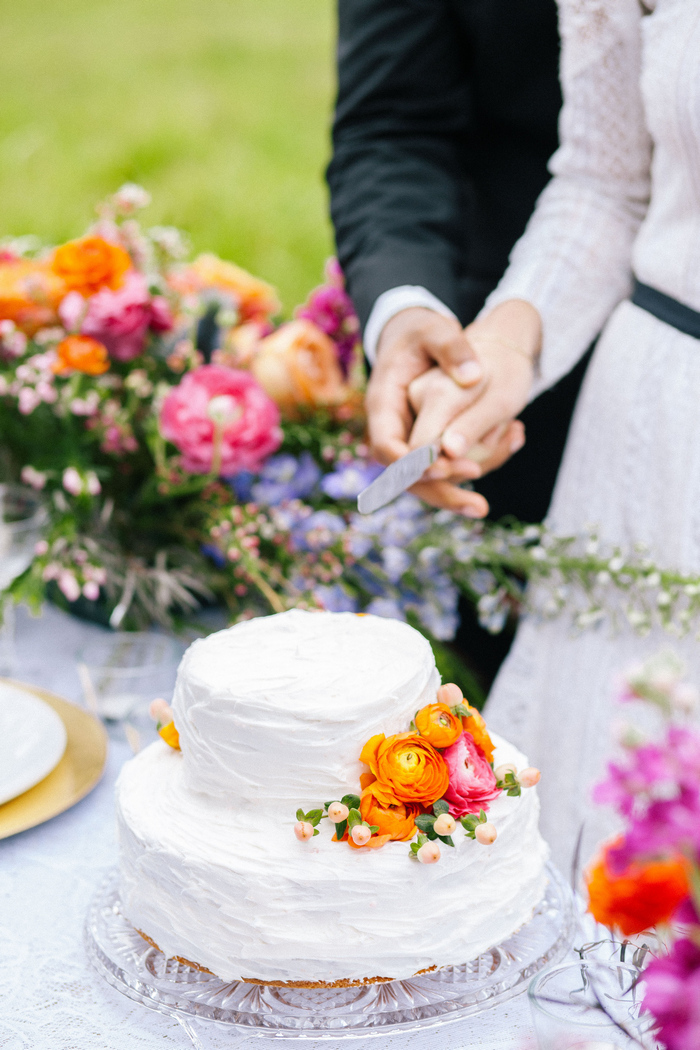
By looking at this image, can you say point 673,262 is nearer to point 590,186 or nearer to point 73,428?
point 590,186

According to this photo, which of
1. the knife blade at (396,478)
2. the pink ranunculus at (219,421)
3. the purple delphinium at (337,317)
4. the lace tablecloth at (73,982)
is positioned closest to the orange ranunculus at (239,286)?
the purple delphinium at (337,317)

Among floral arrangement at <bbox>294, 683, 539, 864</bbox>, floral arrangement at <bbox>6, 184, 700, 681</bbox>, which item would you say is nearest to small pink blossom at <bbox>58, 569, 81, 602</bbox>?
Answer: floral arrangement at <bbox>6, 184, 700, 681</bbox>

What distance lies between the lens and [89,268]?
4.73 feet

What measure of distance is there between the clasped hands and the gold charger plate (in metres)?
0.47

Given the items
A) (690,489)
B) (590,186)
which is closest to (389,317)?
(590,186)

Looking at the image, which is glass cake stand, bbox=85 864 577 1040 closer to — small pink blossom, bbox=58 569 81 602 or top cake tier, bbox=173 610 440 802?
top cake tier, bbox=173 610 440 802

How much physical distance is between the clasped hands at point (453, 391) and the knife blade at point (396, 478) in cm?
9

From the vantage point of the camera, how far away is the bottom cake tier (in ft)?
2.14

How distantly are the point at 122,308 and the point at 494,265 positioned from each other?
2.23ft

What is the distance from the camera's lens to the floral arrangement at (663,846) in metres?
0.29

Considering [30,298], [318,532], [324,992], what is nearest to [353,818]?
[324,992]

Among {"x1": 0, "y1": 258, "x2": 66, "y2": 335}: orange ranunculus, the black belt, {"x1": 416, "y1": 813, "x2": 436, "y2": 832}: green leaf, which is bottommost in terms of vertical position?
{"x1": 0, "y1": 258, "x2": 66, "y2": 335}: orange ranunculus

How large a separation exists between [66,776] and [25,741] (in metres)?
0.05

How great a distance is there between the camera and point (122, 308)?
1395 mm
